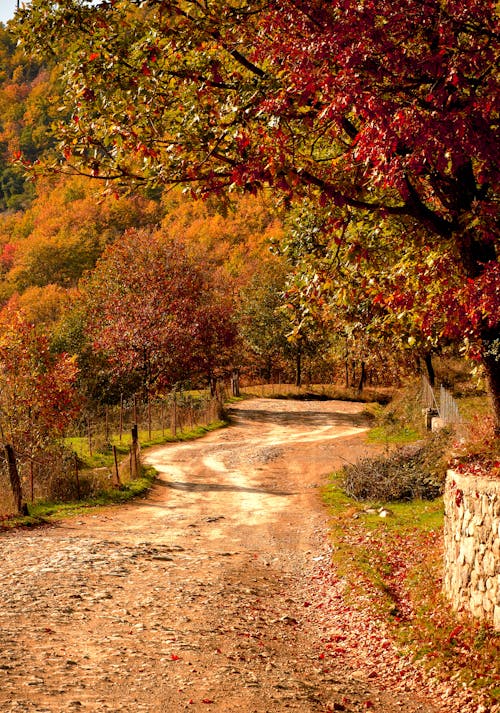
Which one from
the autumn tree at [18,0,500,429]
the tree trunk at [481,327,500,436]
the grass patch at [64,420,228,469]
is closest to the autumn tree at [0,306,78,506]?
the grass patch at [64,420,228,469]

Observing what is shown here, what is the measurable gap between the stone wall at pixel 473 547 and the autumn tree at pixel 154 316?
93.7ft

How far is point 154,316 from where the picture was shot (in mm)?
38969

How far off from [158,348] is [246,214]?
265 feet

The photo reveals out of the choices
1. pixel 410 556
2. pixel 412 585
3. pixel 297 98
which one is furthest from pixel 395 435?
pixel 297 98

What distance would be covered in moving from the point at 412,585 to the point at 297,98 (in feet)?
24.7

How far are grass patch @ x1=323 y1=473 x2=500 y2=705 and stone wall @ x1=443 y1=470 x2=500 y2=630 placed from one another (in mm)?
256

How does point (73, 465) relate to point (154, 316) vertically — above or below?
below

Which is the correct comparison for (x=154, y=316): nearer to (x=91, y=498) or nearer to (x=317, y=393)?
(x=317, y=393)

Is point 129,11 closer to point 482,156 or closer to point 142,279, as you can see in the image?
point 482,156

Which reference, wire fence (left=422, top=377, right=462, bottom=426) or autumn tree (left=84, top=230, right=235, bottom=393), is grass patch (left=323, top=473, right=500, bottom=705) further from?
A: autumn tree (left=84, top=230, right=235, bottom=393)

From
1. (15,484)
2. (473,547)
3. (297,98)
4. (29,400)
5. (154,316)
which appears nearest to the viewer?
(297,98)

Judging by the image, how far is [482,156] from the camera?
796 centimetres

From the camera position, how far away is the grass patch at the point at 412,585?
820 centimetres

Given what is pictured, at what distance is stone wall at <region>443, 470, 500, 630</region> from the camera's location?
8.56 metres
